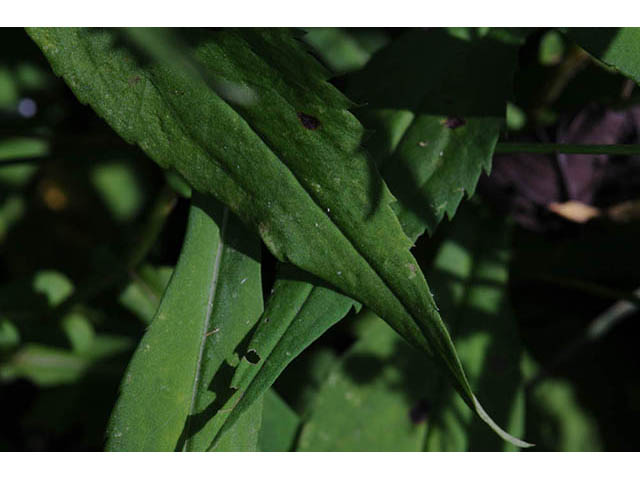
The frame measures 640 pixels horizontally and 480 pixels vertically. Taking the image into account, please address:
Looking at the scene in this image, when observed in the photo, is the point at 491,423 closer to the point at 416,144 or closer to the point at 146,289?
the point at 416,144

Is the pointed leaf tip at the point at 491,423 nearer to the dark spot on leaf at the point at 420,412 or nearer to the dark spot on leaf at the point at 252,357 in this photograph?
the dark spot on leaf at the point at 252,357

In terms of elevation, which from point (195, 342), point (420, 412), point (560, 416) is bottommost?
point (560, 416)

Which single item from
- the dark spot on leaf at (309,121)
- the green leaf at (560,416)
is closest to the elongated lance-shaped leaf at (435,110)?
the dark spot on leaf at (309,121)

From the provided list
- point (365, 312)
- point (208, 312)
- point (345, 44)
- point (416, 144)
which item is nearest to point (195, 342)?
point (208, 312)

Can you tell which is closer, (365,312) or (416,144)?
(416,144)

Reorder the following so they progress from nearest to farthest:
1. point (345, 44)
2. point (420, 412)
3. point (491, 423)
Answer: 1. point (491, 423)
2. point (420, 412)
3. point (345, 44)

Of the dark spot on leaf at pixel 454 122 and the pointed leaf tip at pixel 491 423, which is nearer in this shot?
the pointed leaf tip at pixel 491 423

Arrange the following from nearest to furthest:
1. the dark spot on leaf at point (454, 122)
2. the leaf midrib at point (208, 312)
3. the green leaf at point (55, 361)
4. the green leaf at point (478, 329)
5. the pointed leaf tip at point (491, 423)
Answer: the pointed leaf tip at point (491, 423)
the leaf midrib at point (208, 312)
the dark spot on leaf at point (454, 122)
the green leaf at point (478, 329)
the green leaf at point (55, 361)
